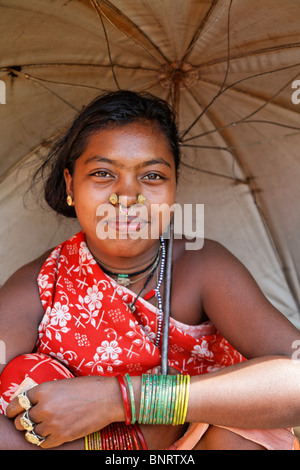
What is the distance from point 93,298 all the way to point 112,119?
0.73 meters

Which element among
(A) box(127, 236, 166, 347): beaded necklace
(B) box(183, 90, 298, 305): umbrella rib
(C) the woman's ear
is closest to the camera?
(A) box(127, 236, 166, 347): beaded necklace

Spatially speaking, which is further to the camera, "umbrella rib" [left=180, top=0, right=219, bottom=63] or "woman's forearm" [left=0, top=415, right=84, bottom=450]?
"umbrella rib" [left=180, top=0, right=219, bottom=63]

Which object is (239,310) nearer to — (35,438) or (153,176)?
(153,176)

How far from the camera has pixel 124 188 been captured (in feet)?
6.98

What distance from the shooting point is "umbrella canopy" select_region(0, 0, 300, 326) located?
2256mm

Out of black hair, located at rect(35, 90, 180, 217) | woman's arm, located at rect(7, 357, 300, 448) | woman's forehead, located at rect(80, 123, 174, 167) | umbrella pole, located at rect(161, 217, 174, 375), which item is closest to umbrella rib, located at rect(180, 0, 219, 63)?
black hair, located at rect(35, 90, 180, 217)

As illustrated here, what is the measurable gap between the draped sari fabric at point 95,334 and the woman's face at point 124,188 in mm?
188

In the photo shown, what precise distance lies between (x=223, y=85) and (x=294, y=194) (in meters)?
0.64

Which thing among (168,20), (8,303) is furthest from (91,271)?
(168,20)

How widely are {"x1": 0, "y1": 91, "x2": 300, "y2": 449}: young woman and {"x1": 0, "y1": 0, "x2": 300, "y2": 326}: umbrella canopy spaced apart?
27cm

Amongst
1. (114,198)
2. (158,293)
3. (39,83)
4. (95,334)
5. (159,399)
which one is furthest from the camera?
(39,83)

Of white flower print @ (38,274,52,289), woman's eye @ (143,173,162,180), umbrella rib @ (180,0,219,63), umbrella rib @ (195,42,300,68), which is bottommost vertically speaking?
white flower print @ (38,274,52,289)

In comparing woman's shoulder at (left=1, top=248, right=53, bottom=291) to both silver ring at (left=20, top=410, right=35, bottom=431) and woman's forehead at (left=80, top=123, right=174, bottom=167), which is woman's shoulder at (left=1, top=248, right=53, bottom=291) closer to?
woman's forehead at (left=80, top=123, right=174, bottom=167)

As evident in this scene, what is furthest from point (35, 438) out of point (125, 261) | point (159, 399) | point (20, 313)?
point (125, 261)
